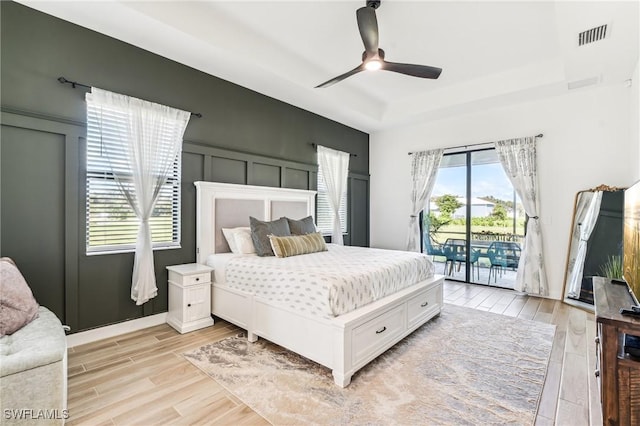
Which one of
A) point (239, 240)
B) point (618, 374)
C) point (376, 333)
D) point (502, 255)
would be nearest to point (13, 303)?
point (239, 240)

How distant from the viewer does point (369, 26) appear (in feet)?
8.43

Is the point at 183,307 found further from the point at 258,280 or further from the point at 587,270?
the point at 587,270

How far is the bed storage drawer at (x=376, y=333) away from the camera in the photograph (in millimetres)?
2292

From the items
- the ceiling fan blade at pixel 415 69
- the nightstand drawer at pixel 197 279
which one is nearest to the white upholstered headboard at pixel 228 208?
the nightstand drawer at pixel 197 279

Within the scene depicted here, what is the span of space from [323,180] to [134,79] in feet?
10.3

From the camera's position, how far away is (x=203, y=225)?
3.57 meters

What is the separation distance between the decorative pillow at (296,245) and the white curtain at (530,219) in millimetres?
3188

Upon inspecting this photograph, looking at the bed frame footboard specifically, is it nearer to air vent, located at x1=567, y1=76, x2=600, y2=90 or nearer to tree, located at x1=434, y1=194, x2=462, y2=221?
tree, located at x1=434, y1=194, x2=462, y2=221

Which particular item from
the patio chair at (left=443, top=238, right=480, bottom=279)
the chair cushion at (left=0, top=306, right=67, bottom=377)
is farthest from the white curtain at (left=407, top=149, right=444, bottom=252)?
the chair cushion at (left=0, top=306, right=67, bottom=377)

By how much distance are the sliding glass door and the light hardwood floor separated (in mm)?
1837

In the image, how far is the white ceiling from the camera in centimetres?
271

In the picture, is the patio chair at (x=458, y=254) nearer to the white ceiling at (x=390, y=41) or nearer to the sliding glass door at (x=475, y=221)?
the sliding glass door at (x=475, y=221)

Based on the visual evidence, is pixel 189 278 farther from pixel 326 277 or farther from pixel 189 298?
pixel 326 277

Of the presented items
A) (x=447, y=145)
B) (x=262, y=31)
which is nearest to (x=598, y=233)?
(x=447, y=145)
